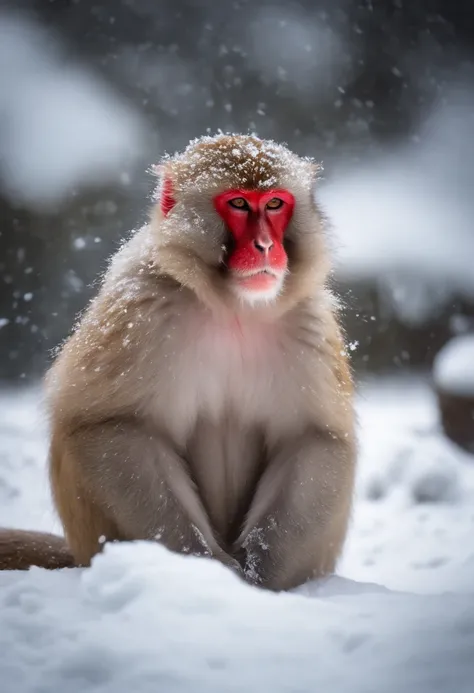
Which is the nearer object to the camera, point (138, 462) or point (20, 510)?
point (138, 462)

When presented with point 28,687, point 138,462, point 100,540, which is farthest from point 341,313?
point 28,687

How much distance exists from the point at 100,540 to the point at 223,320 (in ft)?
2.22

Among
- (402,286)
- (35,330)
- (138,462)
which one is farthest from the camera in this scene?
(402,286)

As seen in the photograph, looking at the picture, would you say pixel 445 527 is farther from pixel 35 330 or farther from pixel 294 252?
pixel 35 330

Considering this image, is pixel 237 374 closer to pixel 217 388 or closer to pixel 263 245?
pixel 217 388

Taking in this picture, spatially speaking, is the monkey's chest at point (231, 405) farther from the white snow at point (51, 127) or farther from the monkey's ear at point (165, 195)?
the white snow at point (51, 127)

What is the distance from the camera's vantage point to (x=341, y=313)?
2545 millimetres

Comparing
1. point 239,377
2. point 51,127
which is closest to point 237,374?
point 239,377

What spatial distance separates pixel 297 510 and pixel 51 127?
6097mm

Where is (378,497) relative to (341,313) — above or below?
below

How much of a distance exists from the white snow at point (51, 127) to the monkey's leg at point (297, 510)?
18.6 ft

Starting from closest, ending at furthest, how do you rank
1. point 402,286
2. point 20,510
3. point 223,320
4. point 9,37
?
point 223,320 → point 20,510 → point 9,37 → point 402,286

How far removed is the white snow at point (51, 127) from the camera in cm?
730

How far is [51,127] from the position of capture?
7.43 m
